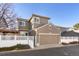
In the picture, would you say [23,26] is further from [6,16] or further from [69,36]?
[69,36]

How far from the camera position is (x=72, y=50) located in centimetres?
826

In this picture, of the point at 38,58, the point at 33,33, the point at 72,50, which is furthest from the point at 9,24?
the point at 72,50

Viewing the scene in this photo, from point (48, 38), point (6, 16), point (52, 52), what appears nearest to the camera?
point (52, 52)

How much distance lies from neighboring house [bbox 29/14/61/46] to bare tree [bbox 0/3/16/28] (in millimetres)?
524

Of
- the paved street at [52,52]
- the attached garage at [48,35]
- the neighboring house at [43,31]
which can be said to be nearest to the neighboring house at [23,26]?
the neighboring house at [43,31]

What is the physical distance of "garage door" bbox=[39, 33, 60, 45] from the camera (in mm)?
8380

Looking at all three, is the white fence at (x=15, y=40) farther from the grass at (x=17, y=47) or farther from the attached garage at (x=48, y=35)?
the attached garage at (x=48, y=35)

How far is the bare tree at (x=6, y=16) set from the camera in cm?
832

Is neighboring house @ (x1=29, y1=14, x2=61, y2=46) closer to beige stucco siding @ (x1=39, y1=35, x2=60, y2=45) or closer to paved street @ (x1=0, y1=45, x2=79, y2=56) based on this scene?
beige stucco siding @ (x1=39, y1=35, x2=60, y2=45)

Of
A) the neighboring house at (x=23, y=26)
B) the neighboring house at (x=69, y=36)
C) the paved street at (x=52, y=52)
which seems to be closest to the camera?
the paved street at (x=52, y=52)

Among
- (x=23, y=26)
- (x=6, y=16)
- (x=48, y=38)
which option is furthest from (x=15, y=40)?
(x=48, y=38)

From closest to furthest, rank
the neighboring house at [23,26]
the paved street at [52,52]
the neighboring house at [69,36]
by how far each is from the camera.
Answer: the paved street at [52,52] < the neighboring house at [23,26] < the neighboring house at [69,36]

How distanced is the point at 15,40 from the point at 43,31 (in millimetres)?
838

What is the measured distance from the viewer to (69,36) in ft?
27.9
